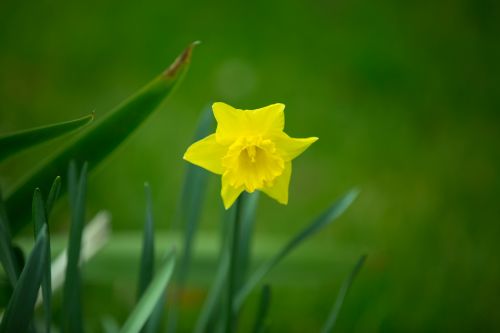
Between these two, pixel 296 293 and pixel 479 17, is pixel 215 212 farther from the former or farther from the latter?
pixel 479 17

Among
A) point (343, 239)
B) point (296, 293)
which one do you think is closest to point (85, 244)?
point (296, 293)

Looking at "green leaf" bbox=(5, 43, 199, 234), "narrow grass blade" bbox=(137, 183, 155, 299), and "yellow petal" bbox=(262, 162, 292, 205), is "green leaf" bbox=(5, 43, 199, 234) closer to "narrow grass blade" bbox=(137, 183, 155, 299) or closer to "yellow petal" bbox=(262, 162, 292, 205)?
"narrow grass blade" bbox=(137, 183, 155, 299)

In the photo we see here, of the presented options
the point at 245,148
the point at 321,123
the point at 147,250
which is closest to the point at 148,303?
the point at 147,250

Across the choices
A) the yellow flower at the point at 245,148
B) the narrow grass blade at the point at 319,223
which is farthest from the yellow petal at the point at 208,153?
the narrow grass blade at the point at 319,223

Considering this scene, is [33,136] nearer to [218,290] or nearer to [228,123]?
[228,123]

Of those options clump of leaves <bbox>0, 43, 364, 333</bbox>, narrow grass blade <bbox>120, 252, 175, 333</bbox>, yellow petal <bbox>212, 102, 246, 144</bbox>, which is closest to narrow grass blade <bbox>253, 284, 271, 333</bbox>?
clump of leaves <bbox>0, 43, 364, 333</bbox>
